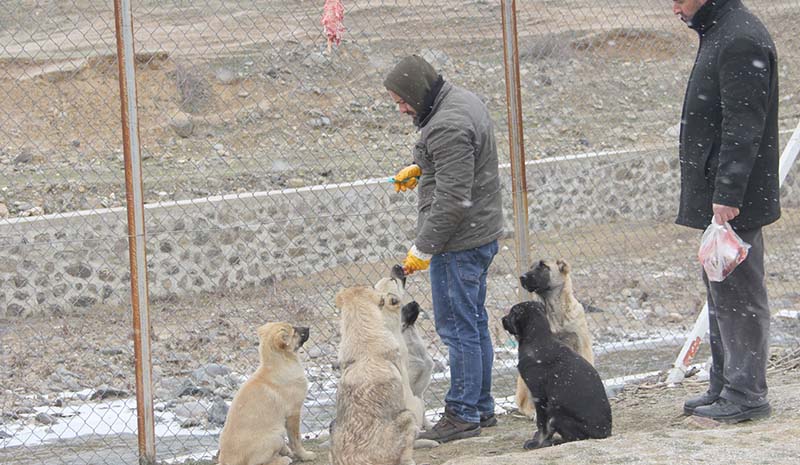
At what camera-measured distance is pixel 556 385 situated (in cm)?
547

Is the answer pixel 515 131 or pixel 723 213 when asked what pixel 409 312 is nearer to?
pixel 515 131

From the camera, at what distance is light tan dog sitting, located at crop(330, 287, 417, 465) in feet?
16.8

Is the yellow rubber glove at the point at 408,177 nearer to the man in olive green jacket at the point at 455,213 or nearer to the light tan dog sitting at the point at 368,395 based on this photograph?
the man in olive green jacket at the point at 455,213

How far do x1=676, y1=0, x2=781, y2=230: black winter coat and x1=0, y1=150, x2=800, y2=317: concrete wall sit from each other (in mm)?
4949

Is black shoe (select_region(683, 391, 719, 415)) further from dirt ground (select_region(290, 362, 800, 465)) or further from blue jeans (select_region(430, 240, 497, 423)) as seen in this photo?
blue jeans (select_region(430, 240, 497, 423))

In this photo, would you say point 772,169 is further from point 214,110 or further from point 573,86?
point 573,86

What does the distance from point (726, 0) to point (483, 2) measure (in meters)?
14.9

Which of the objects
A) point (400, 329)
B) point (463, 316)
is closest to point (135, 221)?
point (400, 329)

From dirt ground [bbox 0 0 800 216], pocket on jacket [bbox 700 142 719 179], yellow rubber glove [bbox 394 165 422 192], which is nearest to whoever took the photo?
pocket on jacket [bbox 700 142 719 179]

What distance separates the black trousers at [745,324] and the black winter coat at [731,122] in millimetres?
229

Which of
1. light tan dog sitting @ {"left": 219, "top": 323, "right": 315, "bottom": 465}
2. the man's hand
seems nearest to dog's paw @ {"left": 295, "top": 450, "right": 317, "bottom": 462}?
light tan dog sitting @ {"left": 219, "top": 323, "right": 315, "bottom": 465}

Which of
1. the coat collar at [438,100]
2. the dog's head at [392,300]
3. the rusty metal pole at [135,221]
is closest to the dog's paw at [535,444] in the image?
the dog's head at [392,300]

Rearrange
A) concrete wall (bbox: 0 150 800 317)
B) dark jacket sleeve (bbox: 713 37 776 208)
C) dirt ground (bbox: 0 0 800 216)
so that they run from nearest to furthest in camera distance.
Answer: dark jacket sleeve (bbox: 713 37 776 208), concrete wall (bbox: 0 150 800 317), dirt ground (bbox: 0 0 800 216)

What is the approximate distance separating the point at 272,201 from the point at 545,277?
5491 millimetres
